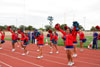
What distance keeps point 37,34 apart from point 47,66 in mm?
2462

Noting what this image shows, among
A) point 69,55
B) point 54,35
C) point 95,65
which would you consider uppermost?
point 54,35

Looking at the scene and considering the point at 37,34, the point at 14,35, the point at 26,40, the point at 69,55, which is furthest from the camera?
the point at 14,35

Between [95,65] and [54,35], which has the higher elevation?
[54,35]

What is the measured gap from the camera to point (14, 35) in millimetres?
→ 12531

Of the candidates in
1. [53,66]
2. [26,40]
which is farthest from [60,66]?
[26,40]

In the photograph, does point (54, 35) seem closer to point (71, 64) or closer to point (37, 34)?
point (37, 34)

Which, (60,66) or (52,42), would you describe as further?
(52,42)

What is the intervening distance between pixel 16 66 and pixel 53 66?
185cm

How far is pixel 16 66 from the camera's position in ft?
23.4

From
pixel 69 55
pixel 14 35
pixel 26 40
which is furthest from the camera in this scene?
pixel 14 35

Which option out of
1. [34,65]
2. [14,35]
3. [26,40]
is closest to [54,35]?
[26,40]

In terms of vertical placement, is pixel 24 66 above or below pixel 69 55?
below

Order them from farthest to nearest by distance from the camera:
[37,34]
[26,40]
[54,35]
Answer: [54,35] < [26,40] < [37,34]

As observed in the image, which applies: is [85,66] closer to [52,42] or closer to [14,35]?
[52,42]
